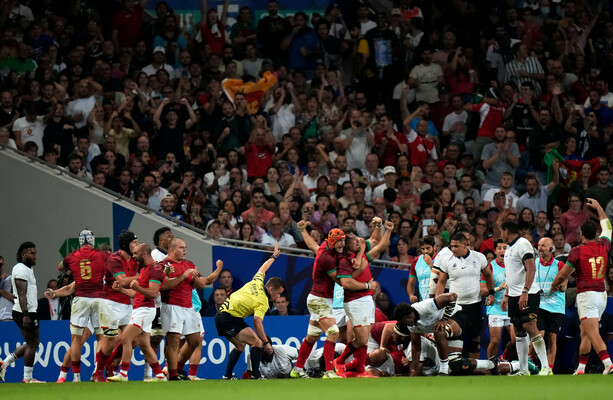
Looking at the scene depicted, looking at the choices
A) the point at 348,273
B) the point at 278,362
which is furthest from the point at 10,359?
the point at 348,273

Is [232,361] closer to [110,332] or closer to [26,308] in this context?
[110,332]

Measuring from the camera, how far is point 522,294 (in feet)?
53.3

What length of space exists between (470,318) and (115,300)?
5333 millimetres

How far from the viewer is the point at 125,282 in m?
16.6

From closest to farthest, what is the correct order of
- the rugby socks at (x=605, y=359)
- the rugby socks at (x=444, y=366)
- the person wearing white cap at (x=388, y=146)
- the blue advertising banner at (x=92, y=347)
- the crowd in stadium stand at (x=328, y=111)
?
the rugby socks at (x=605, y=359) → the rugby socks at (x=444, y=366) → the blue advertising banner at (x=92, y=347) → the crowd in stadium stand at (x=328, y=111) → the person wearing white cap at (x=388, y=146)

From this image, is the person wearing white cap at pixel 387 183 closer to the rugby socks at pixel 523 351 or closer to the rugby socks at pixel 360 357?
the rugby socks at pixel 523 351

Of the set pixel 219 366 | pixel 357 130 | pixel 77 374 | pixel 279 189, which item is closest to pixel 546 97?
pixel 357 130

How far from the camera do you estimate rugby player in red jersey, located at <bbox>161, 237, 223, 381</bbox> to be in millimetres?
16078

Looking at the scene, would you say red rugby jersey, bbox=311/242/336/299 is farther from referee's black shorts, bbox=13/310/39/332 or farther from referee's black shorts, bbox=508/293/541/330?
referee's black shorts, bbox=13/310/39/332

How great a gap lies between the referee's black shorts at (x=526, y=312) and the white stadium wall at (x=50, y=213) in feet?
24.0

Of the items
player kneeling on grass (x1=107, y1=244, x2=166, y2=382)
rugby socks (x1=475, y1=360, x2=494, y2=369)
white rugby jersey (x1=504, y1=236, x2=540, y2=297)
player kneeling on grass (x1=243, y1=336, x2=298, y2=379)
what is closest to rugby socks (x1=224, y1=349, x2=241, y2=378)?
player kneeling on grass (x1=243, y1=336, x2=298, y2=379)

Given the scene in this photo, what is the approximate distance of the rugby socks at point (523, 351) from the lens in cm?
1656

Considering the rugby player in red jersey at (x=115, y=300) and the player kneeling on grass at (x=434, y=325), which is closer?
the player kneeling on grass at (x=434, y=325)

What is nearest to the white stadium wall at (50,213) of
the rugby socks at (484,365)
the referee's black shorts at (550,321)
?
the rugby socks at (484,365)
